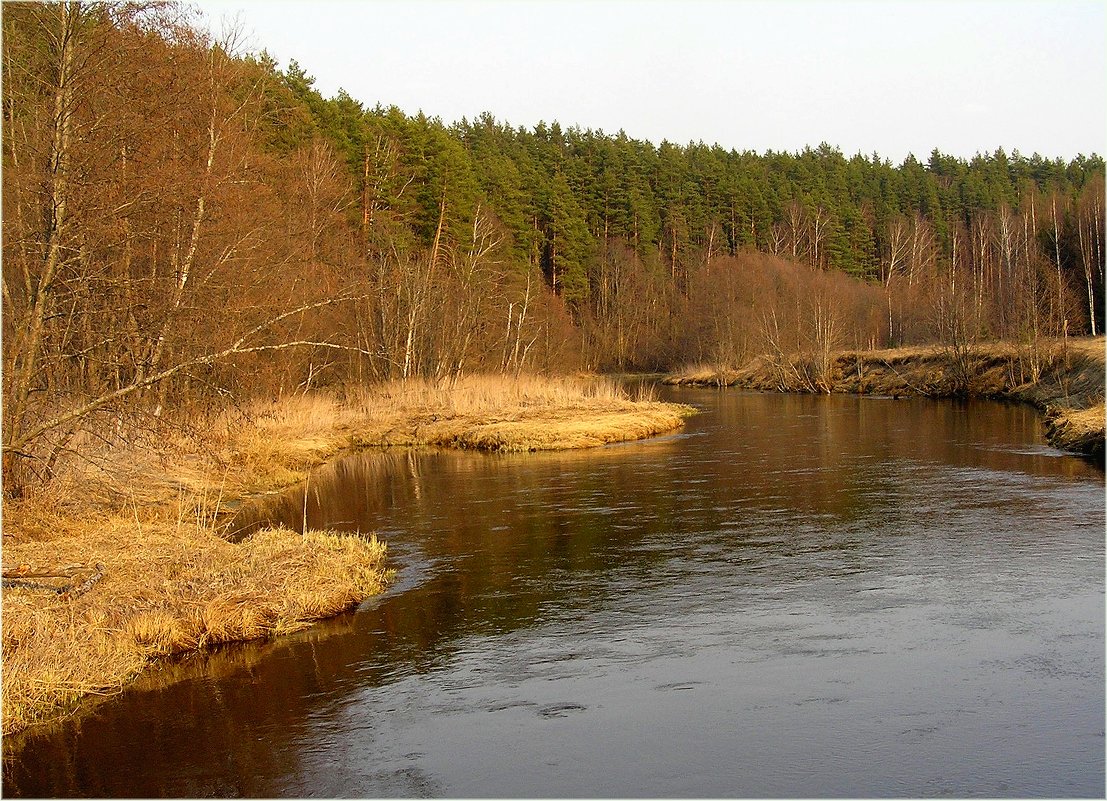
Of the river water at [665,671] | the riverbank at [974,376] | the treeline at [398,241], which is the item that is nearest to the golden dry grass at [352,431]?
the treeline at [398,241]

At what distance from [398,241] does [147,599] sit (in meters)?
38.3

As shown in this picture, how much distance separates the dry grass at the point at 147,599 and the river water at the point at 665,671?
0.38m

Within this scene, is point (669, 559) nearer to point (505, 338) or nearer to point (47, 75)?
point (47, 75)

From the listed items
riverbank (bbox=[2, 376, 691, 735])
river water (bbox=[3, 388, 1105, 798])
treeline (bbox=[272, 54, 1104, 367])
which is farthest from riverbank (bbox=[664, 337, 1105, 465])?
riverbank (bbox=[2, 376, 691, 735])

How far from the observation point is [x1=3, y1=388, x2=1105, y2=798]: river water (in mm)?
7699

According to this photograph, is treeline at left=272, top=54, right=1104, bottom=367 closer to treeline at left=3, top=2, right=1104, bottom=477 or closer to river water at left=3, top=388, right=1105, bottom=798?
treeline at left=3, top=2, right=1104, bottom=477

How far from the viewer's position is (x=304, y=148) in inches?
1630

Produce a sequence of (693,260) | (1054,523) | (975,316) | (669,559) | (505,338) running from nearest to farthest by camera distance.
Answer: (669,559) → (1054,523) → (975,316) → (505,338) → (693,260)

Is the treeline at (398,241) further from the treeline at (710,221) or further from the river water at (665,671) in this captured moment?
Result: the river water at (665,671)

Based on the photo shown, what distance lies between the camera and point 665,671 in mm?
9930

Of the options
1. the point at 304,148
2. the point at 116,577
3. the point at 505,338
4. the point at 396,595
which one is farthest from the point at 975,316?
the point at 116,577

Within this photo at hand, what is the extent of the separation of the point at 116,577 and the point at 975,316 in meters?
44.3

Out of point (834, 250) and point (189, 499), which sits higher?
point (834, 250)

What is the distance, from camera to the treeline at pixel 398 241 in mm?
12430
